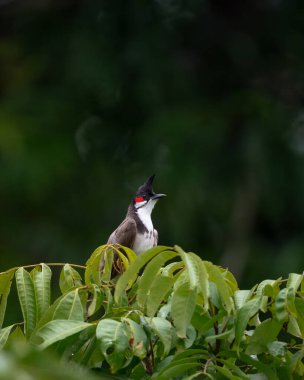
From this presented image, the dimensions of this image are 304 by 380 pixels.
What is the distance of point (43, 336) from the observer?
2.48 m

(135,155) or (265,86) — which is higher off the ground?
(265,86)

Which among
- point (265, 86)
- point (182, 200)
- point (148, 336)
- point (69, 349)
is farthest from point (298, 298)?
point (265, 86)

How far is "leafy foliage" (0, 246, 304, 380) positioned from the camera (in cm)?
257

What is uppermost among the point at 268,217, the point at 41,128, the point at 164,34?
the point at 164,34

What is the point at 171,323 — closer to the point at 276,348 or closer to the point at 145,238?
the point at 276,348

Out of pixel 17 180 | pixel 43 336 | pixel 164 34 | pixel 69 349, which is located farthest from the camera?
pixel 164 34

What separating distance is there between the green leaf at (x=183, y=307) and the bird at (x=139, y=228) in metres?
2.42

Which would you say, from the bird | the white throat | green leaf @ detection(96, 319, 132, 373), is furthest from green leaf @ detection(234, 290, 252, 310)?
the white throat

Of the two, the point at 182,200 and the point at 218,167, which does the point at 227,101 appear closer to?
the point at 218,167

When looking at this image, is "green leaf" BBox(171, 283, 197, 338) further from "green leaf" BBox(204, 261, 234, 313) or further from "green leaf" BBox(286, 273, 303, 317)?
"green leaf" BBox(286, 273, 303, 317)

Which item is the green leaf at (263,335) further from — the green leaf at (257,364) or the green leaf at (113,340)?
the green leaf at (113,340)

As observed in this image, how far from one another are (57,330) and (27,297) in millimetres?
281

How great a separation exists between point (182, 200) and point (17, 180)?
1772 millimetres

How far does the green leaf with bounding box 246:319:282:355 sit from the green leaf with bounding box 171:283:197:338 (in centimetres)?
25
